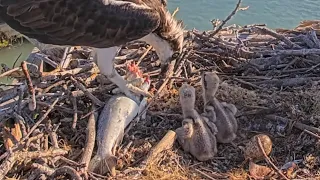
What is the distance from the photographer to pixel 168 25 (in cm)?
466

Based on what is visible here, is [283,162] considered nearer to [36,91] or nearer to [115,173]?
[115,173]

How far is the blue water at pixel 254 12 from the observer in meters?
9.63

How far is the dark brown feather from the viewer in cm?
432

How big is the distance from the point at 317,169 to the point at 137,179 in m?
1.22

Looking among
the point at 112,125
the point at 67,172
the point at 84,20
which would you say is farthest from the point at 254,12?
the point at 67,172

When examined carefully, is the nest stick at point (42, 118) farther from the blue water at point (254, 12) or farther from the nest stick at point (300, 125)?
the blue water at point (254, 12)

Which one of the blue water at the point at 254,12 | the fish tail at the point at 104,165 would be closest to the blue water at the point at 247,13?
the blue water at the point at 254,12

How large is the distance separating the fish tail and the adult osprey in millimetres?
864

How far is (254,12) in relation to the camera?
9922mm

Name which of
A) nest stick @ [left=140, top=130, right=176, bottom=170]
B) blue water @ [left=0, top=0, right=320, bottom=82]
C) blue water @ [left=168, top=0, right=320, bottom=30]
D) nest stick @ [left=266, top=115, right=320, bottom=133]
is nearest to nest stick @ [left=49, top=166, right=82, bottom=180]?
nest stick @ [left=140, top=130, right=176, bottom=170]

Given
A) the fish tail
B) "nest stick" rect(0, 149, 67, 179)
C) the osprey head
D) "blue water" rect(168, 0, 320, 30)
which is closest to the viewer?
"nest stick" rect(0, 149, 67, 179)

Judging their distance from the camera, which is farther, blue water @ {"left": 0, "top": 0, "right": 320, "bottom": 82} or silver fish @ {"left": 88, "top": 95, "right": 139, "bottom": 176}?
blue water @ {"left": 0, "top": 0, "right": 320, "bottom": 82}

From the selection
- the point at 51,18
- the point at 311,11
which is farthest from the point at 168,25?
the point at 311,11

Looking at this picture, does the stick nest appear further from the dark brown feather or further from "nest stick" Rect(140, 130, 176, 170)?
the dark brown feather
